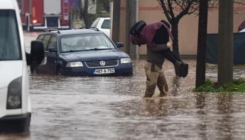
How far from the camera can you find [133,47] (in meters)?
33.2

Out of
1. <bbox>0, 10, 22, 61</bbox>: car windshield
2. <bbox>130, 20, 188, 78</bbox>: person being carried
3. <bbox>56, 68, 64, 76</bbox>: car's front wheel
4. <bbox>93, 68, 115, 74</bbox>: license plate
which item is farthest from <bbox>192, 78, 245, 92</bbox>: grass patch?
<bbox>56, 68, 64, 76</bbox>: car's front wheel

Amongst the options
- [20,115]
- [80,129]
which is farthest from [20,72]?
[80,129]

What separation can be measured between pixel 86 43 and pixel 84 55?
38.9 inches

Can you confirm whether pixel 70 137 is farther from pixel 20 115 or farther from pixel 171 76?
pixel 171 76

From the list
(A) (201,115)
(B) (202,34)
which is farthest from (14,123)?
(B) (202,34)

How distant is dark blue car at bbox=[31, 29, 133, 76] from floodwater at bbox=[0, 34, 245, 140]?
3555 mm

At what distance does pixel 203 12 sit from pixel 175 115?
451 centimetres

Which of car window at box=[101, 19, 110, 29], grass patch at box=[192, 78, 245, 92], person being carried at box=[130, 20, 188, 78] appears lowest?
car window at box=[101, 19, 110, 29]

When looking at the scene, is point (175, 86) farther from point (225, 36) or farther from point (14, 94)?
point (14, 94)

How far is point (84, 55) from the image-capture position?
73.2ft

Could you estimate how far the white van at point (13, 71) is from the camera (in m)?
10.3

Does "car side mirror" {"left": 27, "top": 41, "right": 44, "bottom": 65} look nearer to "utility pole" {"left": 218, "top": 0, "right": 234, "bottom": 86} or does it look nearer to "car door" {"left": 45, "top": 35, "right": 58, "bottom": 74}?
"utility pole" {"left": 218, "top": 0, "right": 234, "bottom": 86}

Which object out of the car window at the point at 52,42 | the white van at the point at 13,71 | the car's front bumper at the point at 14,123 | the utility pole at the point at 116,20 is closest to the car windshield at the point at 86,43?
the car window at the point at 52,42

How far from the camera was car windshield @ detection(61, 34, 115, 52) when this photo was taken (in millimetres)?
23109
